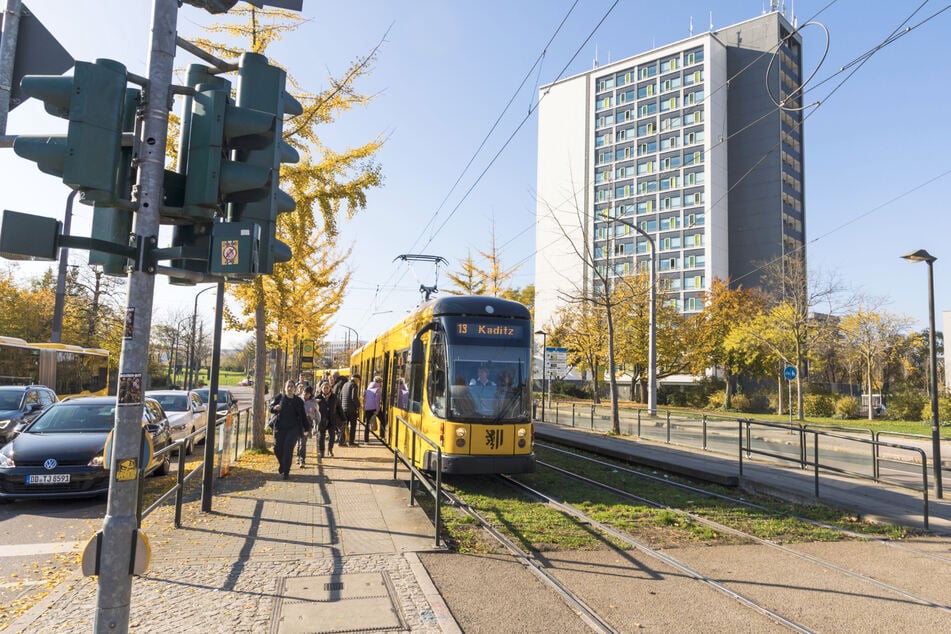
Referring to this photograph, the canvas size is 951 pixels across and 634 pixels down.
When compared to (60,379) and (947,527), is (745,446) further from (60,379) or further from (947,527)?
(60,379)

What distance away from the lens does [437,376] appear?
10.5m

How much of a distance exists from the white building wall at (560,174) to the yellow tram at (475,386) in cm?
6300

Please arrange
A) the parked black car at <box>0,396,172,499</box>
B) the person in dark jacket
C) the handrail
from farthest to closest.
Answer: the person in dark jacket
the handrail
the parked black car at <box>0,396,172,499</box>

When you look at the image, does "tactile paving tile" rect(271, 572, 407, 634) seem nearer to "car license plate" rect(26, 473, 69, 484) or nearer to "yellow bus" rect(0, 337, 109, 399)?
"car license plate" rect(26, 473, 69, 484)

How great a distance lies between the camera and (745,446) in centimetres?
1505

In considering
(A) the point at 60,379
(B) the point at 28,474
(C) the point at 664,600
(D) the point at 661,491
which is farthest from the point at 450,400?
(A) the point at 60,379

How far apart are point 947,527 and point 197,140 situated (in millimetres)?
10113

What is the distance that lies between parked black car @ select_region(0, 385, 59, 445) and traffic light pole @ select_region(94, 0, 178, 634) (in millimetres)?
12378

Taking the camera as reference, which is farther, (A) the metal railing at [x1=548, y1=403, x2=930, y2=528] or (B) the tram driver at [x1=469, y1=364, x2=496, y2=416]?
(A) the metal railing at [x1=548, y1=403, x2=930, y2=528]

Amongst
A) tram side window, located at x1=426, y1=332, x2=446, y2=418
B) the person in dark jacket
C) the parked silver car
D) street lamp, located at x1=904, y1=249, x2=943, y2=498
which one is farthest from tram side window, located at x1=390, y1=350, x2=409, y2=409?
street lamp, located at x1=904, y1=249, x2=943, y2=498

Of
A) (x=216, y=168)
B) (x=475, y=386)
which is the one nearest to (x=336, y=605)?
(x=216, y=168)

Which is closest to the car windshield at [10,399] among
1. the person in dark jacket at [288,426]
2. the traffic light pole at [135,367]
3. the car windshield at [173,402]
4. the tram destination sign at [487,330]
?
the car windshield at [173,402]

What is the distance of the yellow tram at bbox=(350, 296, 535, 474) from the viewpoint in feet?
32.9

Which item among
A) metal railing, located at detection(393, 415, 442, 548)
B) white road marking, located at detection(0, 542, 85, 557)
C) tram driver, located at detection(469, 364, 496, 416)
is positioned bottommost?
white road marking, located at detection(0, 542, 85, 557)
